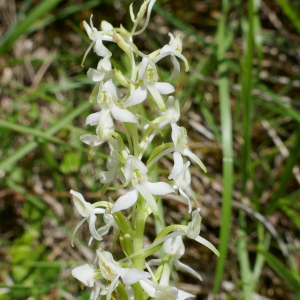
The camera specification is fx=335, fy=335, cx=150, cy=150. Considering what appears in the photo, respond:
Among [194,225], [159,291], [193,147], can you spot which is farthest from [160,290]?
[193,147]

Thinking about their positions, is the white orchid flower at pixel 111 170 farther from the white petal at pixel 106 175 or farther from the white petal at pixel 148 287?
the white petal at pixel 148 287

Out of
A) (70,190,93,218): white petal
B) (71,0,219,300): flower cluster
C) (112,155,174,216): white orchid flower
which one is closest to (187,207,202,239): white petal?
(71,0,219,300): flower cluster

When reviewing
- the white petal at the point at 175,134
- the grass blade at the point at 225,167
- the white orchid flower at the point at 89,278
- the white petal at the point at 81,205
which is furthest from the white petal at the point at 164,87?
the white orchid flower at the point at 89,278

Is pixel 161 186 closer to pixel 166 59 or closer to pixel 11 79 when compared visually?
pixel 166 59

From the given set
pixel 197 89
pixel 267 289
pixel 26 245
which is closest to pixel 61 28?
pixel 197 89

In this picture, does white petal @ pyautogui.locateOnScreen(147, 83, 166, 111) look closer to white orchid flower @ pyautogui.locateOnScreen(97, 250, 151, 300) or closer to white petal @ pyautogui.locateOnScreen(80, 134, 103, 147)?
white petal @ pyautogui.locateOnScreen(80, 134, 103, 147)

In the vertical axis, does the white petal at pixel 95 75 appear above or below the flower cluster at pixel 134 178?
above

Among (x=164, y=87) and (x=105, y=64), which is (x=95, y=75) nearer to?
(x=105, y=64)
